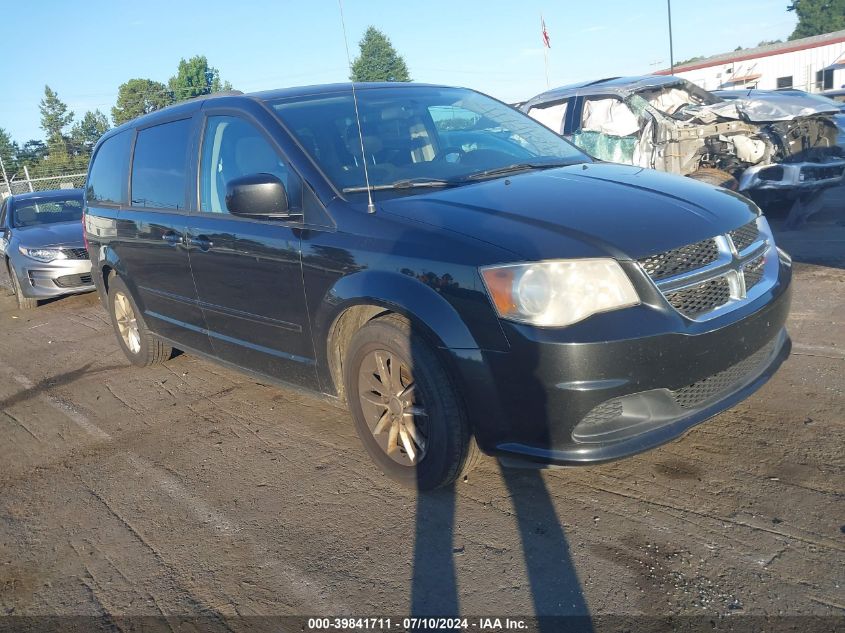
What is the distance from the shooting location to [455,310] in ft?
9.31

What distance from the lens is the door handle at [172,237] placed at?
4.39 meters

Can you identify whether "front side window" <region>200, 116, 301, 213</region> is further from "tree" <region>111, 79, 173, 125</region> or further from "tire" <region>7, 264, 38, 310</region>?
"tree" <region>111, 79, 173, 125</region>

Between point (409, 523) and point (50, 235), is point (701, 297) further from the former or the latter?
point (50, 235)

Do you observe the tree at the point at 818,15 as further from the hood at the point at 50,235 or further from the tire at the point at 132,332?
the tire at the point at 132,332

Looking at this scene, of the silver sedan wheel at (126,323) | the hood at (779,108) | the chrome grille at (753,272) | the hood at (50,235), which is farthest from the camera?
the hood at (50,235)

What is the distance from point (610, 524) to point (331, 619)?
1.16 meters

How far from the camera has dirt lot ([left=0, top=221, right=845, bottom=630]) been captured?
254 centimetres

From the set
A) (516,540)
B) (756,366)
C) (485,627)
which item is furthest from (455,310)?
(756,366)

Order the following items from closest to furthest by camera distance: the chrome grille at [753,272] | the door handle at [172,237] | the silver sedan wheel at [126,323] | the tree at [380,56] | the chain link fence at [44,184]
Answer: the chrome grille at [753,272]
the door handle at [172,237]
the silver sedan wheel at [126,323]
the chain link fence at [44,184]
the tree at [380,56]

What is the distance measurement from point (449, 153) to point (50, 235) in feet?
24.1

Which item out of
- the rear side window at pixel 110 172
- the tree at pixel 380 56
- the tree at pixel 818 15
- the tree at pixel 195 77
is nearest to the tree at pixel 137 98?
the tree at pixel 195 77

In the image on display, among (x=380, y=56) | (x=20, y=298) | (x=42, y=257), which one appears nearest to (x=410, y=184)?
(x=42, y=257)

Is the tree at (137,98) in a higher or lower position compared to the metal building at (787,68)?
higher

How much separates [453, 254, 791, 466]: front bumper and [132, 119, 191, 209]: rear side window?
2.56m
